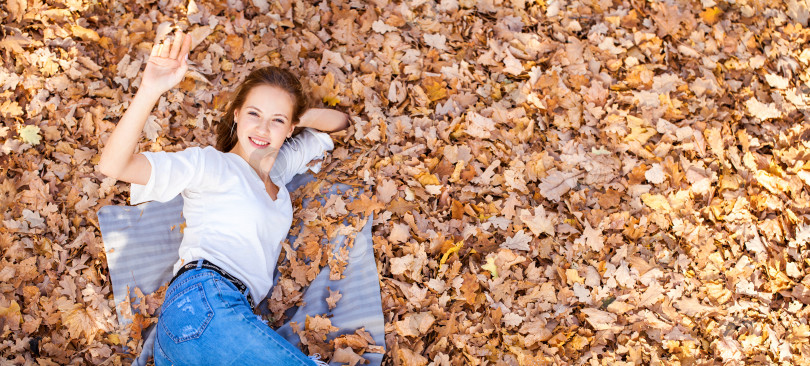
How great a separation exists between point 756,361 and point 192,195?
3791 mm

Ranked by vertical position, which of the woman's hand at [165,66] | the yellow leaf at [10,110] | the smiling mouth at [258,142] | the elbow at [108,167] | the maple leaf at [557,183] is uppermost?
the woman's hand at [165,66]

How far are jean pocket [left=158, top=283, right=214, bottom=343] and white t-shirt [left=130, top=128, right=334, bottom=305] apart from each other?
9.7 inches

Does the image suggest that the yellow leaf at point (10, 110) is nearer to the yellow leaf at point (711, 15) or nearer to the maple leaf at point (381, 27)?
the maple leaf at point (381, 27)

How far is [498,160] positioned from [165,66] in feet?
7.72

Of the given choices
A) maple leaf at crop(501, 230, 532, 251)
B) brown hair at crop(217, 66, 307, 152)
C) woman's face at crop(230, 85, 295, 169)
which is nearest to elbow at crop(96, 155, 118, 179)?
woman's face at crop(230, 85, 295, 169)

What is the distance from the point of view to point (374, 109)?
4277 millimetres

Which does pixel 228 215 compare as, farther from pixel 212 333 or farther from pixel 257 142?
pixel 212 333

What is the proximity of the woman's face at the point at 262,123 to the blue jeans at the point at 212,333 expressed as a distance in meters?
Result: 0.89

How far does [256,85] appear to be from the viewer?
3703 mm

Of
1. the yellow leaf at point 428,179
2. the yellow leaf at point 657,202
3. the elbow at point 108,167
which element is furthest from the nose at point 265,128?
the yellow leaf at point 657,202

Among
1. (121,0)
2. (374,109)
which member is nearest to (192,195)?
(374,109)

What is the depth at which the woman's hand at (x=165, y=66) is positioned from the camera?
2.79 metres

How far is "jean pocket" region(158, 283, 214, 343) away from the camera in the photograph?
119 inches

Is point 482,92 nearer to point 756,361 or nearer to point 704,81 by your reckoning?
point 704,81
